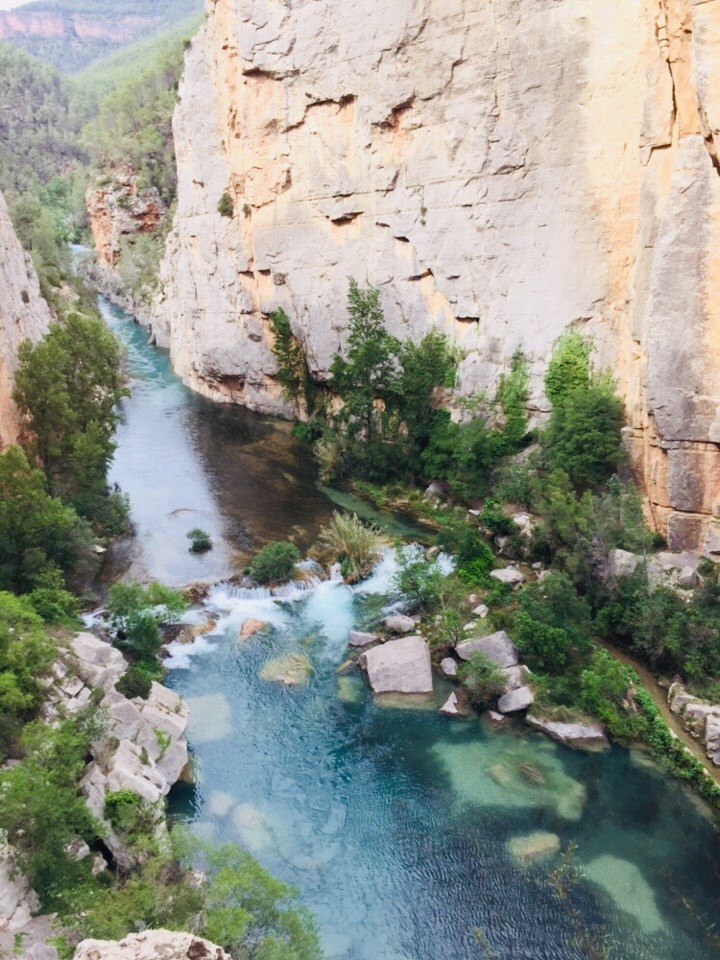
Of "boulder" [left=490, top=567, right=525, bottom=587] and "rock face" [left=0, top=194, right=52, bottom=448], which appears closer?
"rock face" [left=0, top=194, right=52, bottom=448]

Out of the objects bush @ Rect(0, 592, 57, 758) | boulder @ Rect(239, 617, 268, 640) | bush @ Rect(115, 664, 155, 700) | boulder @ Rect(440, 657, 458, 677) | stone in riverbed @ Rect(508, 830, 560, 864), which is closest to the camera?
bush @ Rect(0, 592, 57, 758)

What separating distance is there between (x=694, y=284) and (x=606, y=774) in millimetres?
10551

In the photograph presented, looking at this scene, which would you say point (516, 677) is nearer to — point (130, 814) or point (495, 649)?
point (495, 649)

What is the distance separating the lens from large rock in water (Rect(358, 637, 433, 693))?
1515 cm

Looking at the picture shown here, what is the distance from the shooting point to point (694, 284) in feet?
51.0

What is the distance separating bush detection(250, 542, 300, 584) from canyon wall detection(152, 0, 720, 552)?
9.58 m

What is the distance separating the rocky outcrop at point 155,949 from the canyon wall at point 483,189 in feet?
46.9

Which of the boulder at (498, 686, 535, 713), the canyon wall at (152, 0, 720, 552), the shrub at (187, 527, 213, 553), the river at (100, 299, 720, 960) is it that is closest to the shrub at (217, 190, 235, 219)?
the canyon wall at (152, 0, 720, 552)

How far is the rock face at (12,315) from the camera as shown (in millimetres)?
17703

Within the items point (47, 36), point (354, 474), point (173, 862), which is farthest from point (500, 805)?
point (47, 36)

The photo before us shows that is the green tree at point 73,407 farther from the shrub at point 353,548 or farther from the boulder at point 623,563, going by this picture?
the boulder at point 623,563

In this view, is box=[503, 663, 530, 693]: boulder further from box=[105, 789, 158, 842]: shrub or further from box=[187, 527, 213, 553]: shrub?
box=[187, 527, 213, 553]: shrub

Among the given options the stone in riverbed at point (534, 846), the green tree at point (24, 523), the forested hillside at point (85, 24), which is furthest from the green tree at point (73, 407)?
the forested hillside at point (85, 24)

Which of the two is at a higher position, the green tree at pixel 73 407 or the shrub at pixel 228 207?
the shrub at pixel 228 207
